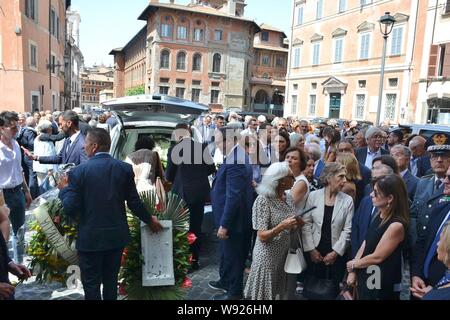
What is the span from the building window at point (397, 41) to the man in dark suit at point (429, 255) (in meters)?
25.5

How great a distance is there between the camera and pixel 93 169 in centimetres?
309

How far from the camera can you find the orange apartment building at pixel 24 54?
56.0ft

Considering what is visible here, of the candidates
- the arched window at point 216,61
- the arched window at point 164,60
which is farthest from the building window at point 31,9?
the arched window at point 216,61

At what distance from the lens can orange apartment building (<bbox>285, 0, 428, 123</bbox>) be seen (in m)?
24.2

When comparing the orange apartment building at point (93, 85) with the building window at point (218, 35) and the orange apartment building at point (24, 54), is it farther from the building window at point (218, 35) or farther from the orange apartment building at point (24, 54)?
the orange apartment building at point (24, 54)

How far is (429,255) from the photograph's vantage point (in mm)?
3051

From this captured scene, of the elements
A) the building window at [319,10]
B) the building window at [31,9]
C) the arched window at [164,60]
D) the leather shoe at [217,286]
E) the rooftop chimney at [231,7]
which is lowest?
the leather shoe at [217,286]

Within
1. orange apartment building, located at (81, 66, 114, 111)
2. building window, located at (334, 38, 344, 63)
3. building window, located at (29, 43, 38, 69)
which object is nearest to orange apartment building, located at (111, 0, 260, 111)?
building window, located at (334, 38, 344, 63)

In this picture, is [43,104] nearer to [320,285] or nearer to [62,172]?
[62,172]

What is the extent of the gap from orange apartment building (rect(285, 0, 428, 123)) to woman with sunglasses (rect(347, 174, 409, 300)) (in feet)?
76.6

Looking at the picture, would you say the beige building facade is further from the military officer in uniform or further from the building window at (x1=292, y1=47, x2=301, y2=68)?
the military officer in uniform

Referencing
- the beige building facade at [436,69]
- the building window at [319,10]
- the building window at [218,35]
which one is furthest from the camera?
the building window at [218,35]

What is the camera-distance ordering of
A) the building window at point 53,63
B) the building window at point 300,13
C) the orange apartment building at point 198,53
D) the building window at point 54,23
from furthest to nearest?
1. the orange apartment building at point 198,53
2. the building window at point 300,13
3. the building window at point 53,63
4. the building window at point 54,23

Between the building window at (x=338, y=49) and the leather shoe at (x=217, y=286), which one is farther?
the building window at (x=338, y=49)
